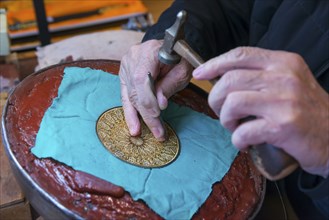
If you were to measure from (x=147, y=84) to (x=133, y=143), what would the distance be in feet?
0.44

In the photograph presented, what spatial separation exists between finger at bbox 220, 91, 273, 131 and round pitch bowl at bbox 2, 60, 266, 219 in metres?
0.26

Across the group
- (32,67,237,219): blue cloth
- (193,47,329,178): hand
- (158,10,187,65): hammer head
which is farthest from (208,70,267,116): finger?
(32,67,237,219): blue cloth

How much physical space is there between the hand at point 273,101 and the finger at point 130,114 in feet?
0.90

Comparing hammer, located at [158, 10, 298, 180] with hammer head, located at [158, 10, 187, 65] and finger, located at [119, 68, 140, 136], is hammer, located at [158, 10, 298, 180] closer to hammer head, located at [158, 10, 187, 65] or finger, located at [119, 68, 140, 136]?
hammer head, located at [158, 10, 187, 65]

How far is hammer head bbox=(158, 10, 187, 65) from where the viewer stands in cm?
75

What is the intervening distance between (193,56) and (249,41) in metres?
0.54

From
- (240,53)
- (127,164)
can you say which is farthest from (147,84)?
(240,53)

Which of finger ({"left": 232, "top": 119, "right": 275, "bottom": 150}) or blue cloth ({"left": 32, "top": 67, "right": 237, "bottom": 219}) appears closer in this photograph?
finger ({"left": 232, "top": 119, "right": 275, "bottom": 150})

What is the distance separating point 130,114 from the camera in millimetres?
924

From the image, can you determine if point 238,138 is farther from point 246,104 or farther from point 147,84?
point 147,84

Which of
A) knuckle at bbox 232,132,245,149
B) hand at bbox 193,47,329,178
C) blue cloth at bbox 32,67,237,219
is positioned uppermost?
hand at bbox 193,47,329,178

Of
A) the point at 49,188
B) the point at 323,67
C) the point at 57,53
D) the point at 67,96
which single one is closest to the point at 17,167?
the point at 49,188

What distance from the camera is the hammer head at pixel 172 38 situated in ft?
2.47

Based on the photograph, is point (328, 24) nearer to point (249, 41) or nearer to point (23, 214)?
point (249, 41)
